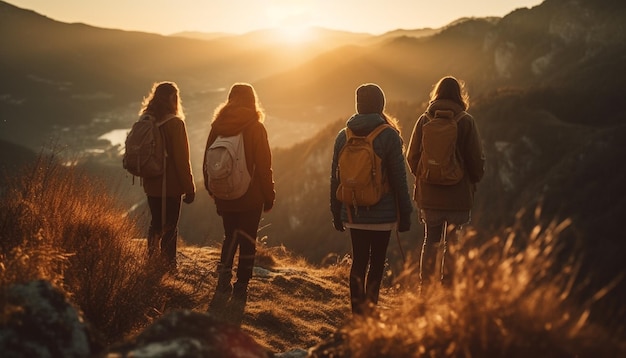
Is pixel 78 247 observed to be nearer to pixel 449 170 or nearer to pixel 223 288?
pixel 223 288

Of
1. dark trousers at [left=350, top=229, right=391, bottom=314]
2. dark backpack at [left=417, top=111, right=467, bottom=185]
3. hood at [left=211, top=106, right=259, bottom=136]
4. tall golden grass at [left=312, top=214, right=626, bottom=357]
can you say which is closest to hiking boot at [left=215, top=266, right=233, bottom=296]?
hood at [left=211, top=106, right=259, bottom=136]

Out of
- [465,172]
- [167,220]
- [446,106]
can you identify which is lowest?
[167,220]

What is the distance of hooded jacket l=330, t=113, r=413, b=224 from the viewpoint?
13.9 feet

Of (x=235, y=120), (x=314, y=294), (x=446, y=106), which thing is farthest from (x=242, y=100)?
(x=314, y=294)

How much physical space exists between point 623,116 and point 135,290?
105923 millimetres

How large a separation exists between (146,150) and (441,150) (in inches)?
110

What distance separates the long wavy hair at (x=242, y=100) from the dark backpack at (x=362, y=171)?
1157 millimetres

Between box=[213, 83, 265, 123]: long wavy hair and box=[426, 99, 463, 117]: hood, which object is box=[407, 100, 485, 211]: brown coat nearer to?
box=[426, 99, 463, 117]: hood

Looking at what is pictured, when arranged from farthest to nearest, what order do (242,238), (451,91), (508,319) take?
(242,238), (451,91), (508,319)

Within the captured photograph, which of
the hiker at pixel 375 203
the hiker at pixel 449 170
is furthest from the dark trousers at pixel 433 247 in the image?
the hiker at pixel 375 203

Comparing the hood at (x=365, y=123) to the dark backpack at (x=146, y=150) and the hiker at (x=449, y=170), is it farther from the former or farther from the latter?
the dark backpack at (x=146, y=150)

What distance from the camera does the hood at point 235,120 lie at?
498cm

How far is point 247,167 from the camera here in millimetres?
4973

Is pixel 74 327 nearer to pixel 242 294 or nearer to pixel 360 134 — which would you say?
pixel 360 134
